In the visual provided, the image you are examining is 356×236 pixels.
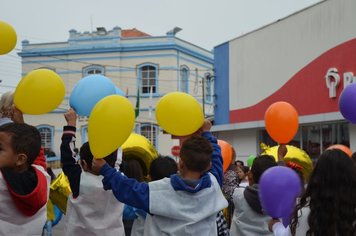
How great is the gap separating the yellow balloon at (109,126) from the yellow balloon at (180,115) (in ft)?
2.60

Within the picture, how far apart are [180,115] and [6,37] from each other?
1.80 metres

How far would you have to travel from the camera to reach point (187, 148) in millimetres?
3367

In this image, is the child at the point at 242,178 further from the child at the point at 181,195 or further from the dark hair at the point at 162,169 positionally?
the child at the point at 181,195

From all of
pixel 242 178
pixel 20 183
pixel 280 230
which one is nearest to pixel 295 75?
pixel 242 178

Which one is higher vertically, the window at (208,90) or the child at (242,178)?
the window at (208,90)

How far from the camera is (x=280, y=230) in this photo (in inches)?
120

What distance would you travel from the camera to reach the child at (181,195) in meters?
3.16

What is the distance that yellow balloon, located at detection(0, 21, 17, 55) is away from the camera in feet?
15.6

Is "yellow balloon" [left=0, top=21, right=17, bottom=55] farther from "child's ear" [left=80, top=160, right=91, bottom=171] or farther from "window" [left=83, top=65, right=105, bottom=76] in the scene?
"window" [left=83, top=65, right=105, bottom=76]

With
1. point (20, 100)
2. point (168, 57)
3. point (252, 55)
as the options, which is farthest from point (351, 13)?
point (168, 57)

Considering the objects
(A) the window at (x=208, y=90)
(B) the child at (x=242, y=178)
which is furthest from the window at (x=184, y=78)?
(B) the child at (x=242, y=178)

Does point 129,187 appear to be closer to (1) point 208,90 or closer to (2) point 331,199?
(2) point 331,199

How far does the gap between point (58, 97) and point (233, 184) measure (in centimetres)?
226

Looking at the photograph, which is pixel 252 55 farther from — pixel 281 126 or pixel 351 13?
pixel 281 126
